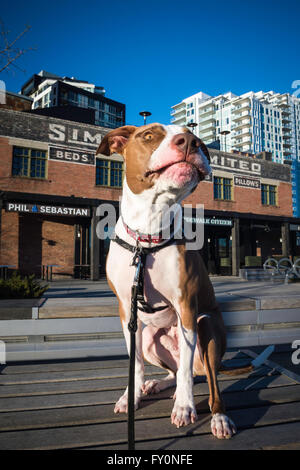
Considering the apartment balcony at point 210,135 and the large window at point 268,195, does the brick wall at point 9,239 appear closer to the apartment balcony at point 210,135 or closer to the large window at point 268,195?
the large window at point 268,195

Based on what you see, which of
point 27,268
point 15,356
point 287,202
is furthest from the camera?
point 287,202

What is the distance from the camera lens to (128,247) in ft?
5.22

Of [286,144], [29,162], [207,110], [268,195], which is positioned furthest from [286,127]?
[29,162]

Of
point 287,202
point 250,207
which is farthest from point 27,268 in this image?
point 287,202

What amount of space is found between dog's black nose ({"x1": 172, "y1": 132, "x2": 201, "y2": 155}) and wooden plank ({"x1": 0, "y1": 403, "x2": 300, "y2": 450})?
1.38 metres

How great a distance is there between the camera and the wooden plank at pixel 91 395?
5.30 feet

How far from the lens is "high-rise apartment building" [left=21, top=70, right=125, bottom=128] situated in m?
51.3

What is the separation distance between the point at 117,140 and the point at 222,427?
1734mm

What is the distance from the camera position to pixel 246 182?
2041cm

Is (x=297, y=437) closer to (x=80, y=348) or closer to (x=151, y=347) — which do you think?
(x=151, y=347)

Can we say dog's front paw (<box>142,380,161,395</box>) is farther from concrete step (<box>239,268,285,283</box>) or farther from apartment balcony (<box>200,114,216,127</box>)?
apartment balcony (<box>200,114,216,127</box>)

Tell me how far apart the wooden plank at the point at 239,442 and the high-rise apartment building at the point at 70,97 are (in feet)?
163

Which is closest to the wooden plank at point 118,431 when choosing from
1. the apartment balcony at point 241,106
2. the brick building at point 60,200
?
the brick building at point 60,200
